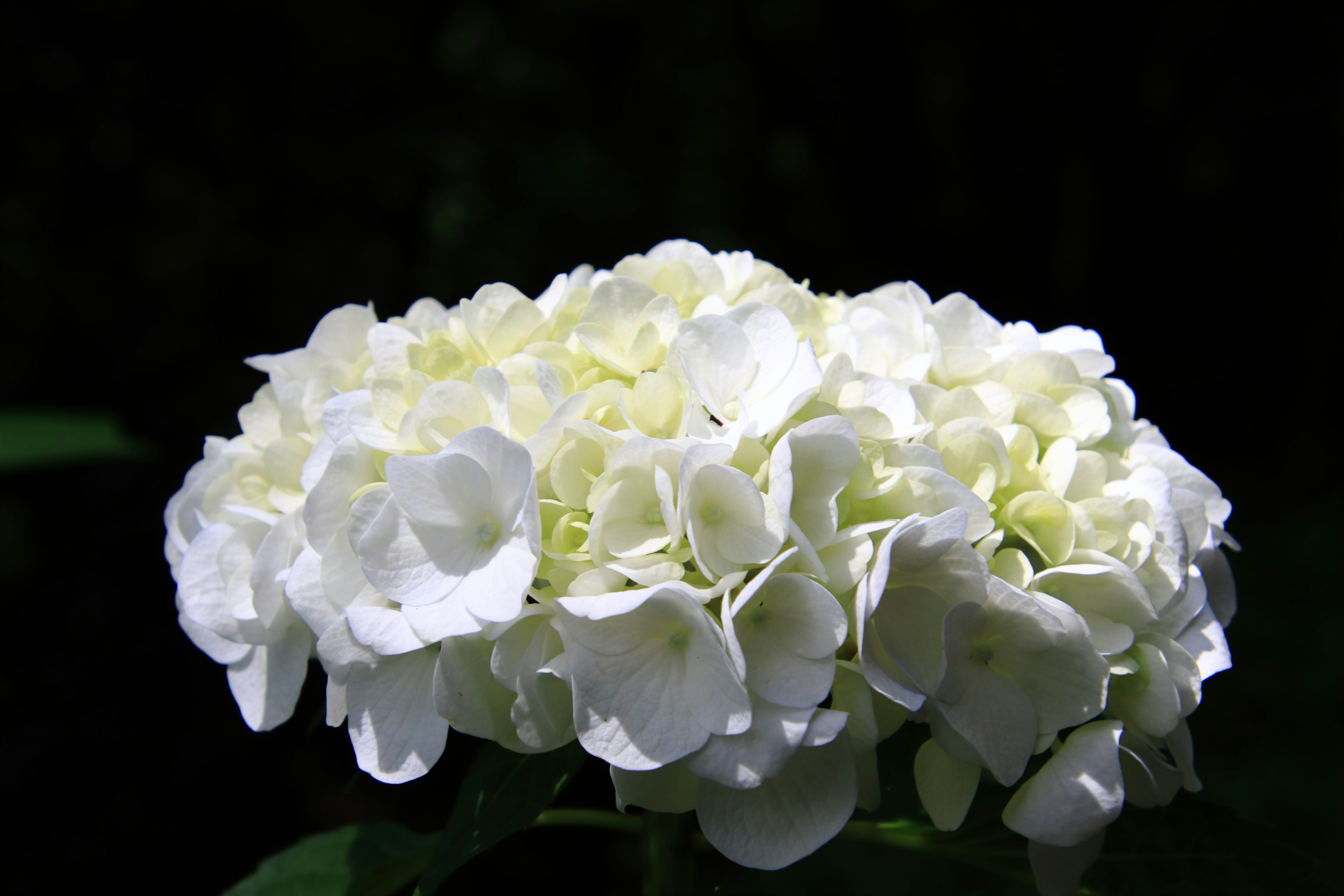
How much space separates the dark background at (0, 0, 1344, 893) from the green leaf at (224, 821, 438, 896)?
0.82 m

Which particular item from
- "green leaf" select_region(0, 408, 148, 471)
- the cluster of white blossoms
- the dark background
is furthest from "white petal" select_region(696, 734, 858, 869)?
the dark background

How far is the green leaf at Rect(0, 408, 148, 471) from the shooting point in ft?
3.41

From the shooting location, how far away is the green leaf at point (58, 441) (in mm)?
1039

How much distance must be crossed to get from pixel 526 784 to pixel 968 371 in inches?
12.6

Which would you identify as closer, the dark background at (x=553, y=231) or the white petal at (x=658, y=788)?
the white petal at (x=658, y=788)

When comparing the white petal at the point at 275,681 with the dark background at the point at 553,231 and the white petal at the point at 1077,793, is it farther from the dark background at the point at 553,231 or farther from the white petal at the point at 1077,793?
the dark background at the point at 553,231

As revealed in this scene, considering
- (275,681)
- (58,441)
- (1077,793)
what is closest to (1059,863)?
(1077,793)

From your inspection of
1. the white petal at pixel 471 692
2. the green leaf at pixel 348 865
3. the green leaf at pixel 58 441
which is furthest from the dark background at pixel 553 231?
the white petal at pixel 471 692

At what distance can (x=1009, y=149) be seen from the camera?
225 cm

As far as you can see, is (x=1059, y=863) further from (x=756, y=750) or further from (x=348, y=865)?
(x=348, y=865)

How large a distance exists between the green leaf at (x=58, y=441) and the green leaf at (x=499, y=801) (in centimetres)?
86

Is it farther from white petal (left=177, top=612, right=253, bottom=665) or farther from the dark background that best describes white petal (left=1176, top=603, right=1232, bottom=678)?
the dark background

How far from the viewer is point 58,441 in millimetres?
1095

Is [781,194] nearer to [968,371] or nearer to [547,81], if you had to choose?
[547,81]
